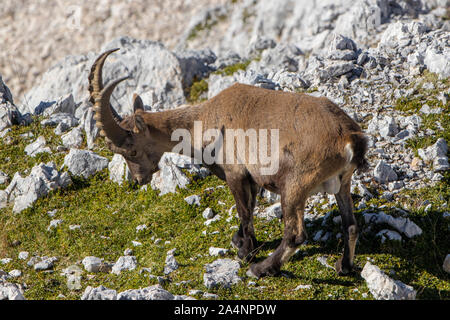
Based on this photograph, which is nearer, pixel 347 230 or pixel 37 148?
pixel 347 230

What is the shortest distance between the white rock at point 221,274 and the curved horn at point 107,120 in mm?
2714

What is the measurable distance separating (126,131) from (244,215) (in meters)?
2.58

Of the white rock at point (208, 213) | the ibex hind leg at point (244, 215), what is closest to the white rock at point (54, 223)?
the white rock at point (208, 213)

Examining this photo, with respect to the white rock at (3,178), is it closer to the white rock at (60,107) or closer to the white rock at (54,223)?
the white rock at (54,223)

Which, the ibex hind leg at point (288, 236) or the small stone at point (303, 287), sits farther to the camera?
the small stone at point (303, 287)

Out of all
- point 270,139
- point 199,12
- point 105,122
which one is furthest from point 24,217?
point 199,12

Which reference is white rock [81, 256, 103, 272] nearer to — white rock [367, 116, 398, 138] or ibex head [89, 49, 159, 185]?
ibex head [89, 49, 159, 185]

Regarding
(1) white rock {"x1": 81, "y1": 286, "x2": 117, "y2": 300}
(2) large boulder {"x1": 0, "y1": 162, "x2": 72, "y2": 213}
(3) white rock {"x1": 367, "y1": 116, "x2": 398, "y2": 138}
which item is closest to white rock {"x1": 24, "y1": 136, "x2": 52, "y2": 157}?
(2) large boulder {"x1": 0, "y1": 162, "x2": 72, "y2": 213}

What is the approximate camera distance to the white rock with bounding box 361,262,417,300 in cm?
721

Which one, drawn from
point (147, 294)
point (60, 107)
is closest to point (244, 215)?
point (147, 294)

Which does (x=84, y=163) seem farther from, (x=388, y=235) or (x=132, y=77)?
(x=388, y=235)

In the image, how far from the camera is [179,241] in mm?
9648

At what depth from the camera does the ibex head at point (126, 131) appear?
8.66m

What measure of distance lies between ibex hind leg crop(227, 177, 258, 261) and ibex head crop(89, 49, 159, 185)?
1.81 metres
